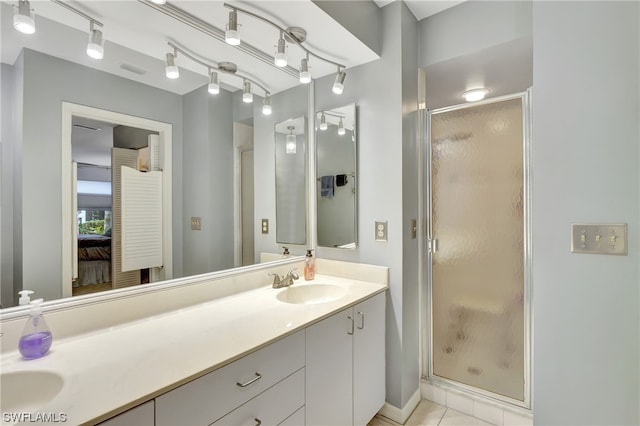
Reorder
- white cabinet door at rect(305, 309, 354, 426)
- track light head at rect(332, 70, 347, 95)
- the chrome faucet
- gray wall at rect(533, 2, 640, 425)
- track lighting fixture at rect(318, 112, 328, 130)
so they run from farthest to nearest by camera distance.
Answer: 1. track lighting fixture at rect(318, 112, 328, 130)
2. track light head at rect(332, 70, 347, 95)
3. the chrome faucet
4. white cabinet door at rect(305, 309, 354, 426)
5. gray wall at rect(533, 2, 640, 425)

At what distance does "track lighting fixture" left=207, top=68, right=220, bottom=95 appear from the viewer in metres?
1.51

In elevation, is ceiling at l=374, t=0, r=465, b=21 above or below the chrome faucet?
above

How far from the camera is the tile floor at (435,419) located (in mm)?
1729

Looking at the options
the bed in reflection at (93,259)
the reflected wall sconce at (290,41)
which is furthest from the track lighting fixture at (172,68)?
the bed in reflection at (93,259)

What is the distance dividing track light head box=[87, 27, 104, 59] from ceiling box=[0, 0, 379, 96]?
0.06ft

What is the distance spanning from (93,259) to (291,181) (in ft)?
3.99

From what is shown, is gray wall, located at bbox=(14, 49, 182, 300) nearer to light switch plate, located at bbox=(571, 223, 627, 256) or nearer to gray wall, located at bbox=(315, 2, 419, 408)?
gray wall, located at bbox=(315, 2, 419, 408)

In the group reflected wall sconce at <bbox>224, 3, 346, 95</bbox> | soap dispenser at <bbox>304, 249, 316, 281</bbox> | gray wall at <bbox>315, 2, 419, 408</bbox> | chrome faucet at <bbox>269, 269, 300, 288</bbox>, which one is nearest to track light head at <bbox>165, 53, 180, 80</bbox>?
reflected wall sconce at <bbox>224, 3, 346, 95</bbox>

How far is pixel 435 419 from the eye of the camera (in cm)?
178

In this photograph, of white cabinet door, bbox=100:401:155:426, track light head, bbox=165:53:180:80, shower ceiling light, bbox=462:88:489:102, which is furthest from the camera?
shower ceiling light, bbox=462:88:489:102

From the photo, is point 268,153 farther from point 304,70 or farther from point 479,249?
point 479,249

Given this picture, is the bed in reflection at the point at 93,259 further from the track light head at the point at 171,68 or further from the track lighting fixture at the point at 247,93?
the track lighting fixture at the point at 247,93

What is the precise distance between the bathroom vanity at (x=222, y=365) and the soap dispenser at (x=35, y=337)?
27mm

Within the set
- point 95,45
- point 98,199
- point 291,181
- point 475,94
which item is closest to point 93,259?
point 98,199
